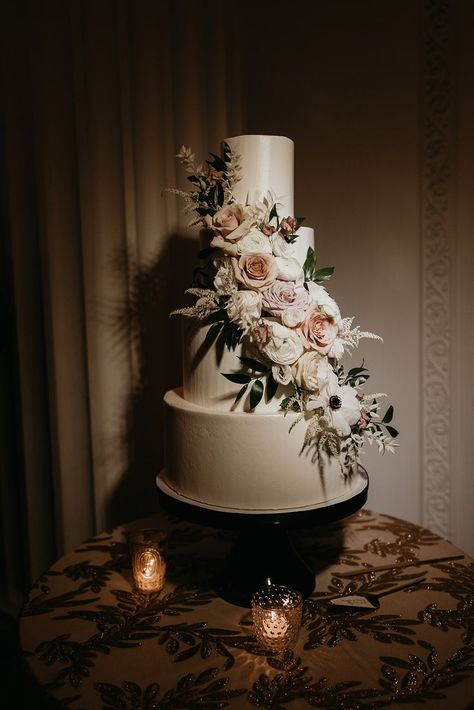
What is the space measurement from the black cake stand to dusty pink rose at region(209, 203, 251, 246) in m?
0.63

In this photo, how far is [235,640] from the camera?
1296 millimetres

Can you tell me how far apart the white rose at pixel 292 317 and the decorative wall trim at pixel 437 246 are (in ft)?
3.20

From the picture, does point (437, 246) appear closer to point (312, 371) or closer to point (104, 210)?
point (312, 371)

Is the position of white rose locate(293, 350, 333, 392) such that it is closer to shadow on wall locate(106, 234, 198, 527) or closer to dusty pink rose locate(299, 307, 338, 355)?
dusty pink rose locate(299, 307, 338, 355)

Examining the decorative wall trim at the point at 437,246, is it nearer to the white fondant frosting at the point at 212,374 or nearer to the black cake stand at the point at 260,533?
the black cake stand at the point at 260,533

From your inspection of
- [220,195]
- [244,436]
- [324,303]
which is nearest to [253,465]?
[244,436]

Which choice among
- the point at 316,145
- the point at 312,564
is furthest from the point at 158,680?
the point at 316,145

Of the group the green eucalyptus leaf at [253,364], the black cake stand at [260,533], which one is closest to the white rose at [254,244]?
the green eucalyptus leaf at [253,364]

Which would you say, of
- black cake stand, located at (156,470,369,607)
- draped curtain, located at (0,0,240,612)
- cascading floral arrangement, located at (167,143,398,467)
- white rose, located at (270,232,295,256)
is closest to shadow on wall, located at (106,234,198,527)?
draped curtain, located at (0,0,240,612)

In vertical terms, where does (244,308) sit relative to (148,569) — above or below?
above

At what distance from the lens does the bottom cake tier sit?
1.34 metres

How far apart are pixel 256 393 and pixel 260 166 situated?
1.89 ft

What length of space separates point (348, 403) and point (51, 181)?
1377mm

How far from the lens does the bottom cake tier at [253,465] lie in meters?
1.34
